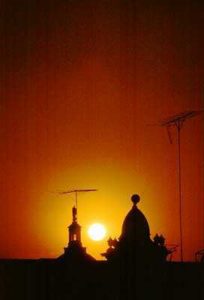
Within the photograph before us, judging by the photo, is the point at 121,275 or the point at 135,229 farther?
the point at 121,275

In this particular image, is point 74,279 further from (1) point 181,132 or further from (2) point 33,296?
(1) point 181,132

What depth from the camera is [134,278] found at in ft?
67.4

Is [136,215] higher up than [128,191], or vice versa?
[128,191]

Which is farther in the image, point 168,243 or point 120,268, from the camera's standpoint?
point 168,243

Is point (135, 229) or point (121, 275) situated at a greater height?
point (135, 229)

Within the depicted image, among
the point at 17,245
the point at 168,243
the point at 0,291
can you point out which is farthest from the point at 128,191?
the point at 0,291

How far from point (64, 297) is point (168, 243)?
12.7 metres

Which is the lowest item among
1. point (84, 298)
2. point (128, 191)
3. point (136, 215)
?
point (84, 298)

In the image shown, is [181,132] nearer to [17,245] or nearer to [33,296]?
[17,245]

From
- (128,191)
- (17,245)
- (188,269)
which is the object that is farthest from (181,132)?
(188,269)

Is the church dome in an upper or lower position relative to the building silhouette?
upper

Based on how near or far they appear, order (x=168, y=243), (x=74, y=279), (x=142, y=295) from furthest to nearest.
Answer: (x=168, y=243) < (x=74, y=279) < (x=142, y=295)

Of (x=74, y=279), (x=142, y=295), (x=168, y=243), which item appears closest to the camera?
(x=142, y=295)

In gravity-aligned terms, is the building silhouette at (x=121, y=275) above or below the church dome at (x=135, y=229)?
below
